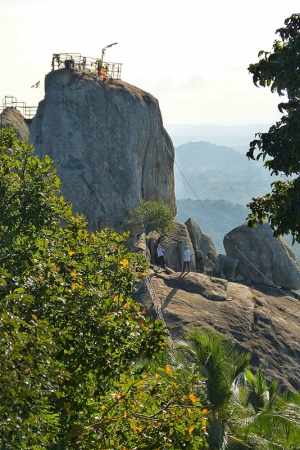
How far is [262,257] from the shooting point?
47906 millimetres

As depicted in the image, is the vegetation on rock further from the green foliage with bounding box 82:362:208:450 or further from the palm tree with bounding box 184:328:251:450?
the palm tree with bounding box 184:328:251:450

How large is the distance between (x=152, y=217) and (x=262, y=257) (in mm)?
→ 7748

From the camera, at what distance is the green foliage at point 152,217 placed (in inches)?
1731

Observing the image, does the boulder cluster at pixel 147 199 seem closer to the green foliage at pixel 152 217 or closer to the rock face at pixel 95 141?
the rock face at pixel 95 141

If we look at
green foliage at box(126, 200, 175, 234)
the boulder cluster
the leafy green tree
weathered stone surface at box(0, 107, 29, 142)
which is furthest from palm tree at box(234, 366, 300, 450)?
weathered stone surface at box(0, 107, 29, 142)

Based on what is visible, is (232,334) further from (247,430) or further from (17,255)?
(17,255)

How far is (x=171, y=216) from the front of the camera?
1786 inches

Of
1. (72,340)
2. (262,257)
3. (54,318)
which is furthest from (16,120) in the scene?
(72,340)

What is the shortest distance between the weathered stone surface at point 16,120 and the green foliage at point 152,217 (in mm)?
9891

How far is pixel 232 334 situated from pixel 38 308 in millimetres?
24590

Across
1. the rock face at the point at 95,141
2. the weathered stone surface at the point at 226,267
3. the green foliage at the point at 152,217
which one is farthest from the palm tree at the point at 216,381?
the weathered stone surface at the point at 226,267

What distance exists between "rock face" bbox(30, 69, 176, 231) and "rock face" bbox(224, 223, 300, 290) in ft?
20.0

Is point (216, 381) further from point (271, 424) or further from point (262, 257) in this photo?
point (262, 257)

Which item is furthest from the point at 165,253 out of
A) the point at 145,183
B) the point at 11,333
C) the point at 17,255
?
the point at 11,333
